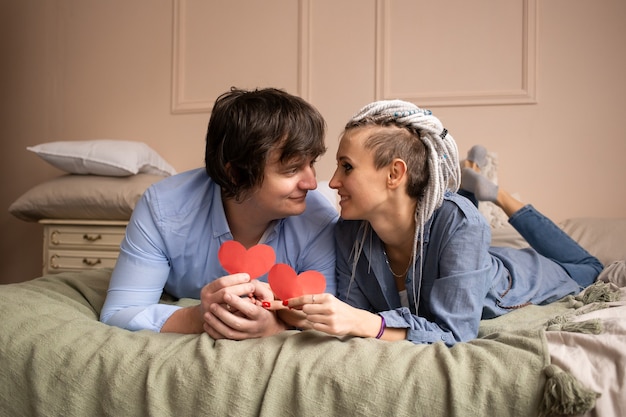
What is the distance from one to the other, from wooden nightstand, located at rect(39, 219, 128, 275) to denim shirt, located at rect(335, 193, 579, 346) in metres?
1.89

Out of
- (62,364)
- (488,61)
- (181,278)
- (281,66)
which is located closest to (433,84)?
(488,61)

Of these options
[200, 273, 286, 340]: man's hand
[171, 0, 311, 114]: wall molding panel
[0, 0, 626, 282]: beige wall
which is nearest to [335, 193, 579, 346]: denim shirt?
[200, 273, 286, 340]: man's hand

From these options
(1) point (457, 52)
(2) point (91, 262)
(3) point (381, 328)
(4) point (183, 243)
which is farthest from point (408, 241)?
(2) point (91, 262)

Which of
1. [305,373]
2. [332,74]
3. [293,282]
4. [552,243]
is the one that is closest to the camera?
[305,373]

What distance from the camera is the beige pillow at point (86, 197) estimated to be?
9.38 feet

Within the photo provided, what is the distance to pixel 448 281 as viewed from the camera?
3.98ft

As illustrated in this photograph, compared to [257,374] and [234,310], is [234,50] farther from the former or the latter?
[257,374]

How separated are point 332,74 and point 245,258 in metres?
2.39

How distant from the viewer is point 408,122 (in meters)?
1.33

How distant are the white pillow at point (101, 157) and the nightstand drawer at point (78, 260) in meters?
0.45

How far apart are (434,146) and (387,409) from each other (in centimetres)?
71

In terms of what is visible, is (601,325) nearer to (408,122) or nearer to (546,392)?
(546,392)

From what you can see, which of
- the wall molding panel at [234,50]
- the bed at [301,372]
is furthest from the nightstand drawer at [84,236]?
the bed at [301,372]

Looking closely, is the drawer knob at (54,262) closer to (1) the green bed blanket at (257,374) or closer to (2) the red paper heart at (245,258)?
(1) the green bed blanket at (257,374)
